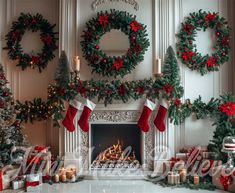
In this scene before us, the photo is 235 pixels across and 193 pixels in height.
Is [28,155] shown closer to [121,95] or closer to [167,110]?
[121,95]

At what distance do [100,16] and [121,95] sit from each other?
47.6 inches

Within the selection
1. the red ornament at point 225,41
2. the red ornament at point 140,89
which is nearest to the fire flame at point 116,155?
the red ornament at point 140,89

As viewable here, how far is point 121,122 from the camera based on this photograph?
418 cm

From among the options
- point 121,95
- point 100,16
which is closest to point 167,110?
point 121,95

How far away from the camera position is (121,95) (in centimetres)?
397

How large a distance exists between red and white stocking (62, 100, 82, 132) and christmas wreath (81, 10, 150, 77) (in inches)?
22.7

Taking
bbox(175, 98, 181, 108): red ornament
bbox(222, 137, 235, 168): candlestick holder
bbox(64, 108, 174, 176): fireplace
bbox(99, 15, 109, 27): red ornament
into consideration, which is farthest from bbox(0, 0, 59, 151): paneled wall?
bbox(222, 137, 235, 168): candlestick holder

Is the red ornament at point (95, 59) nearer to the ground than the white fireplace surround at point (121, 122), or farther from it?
farther from it

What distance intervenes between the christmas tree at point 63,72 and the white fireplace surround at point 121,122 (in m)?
0.62

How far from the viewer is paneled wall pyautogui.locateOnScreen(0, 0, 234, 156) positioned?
4172mm

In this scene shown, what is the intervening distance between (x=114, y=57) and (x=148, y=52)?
0.55m

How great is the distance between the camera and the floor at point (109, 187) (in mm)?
3469

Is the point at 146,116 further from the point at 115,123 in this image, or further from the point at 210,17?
the point at 210,17

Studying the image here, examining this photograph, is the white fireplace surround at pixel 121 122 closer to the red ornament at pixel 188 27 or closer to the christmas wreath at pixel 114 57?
the christmas wreath at pixel 114 57
